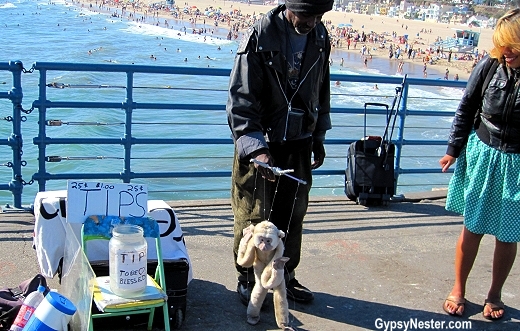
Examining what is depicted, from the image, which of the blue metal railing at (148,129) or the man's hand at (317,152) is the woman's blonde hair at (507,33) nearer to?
the man's hand at (317,152)

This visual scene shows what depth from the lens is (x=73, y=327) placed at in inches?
136

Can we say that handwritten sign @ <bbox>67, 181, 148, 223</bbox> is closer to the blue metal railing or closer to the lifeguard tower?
the blue metal railing

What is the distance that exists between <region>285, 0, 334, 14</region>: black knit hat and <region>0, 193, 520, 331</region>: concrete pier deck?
75.4 inches

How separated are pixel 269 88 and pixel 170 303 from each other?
56.0 inches

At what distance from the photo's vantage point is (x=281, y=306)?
12.4 ft

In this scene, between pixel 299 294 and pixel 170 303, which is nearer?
pixel 170 303

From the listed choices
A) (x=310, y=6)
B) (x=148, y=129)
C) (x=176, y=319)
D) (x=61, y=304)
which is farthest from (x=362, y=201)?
(x=148, y=129)

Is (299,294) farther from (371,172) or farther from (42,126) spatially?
(42,126)

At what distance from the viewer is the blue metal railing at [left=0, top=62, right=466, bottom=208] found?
225 inches

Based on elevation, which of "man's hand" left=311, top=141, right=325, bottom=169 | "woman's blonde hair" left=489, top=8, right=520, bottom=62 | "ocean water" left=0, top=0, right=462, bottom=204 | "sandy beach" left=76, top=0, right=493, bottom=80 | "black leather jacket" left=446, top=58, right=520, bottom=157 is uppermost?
"woman's blonde hair" left=489, top=8, right=520, bottom=62

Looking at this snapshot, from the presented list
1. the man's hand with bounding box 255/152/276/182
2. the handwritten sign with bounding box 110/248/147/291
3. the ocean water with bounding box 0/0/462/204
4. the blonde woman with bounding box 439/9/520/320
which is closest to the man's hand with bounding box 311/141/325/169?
the man's hand with bounding box 255/152/276/182

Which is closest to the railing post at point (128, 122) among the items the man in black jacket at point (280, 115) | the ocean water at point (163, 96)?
the ocean water at point (163, 96)

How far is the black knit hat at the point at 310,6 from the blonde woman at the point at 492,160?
1063 mm

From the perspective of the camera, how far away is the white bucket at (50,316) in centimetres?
305
